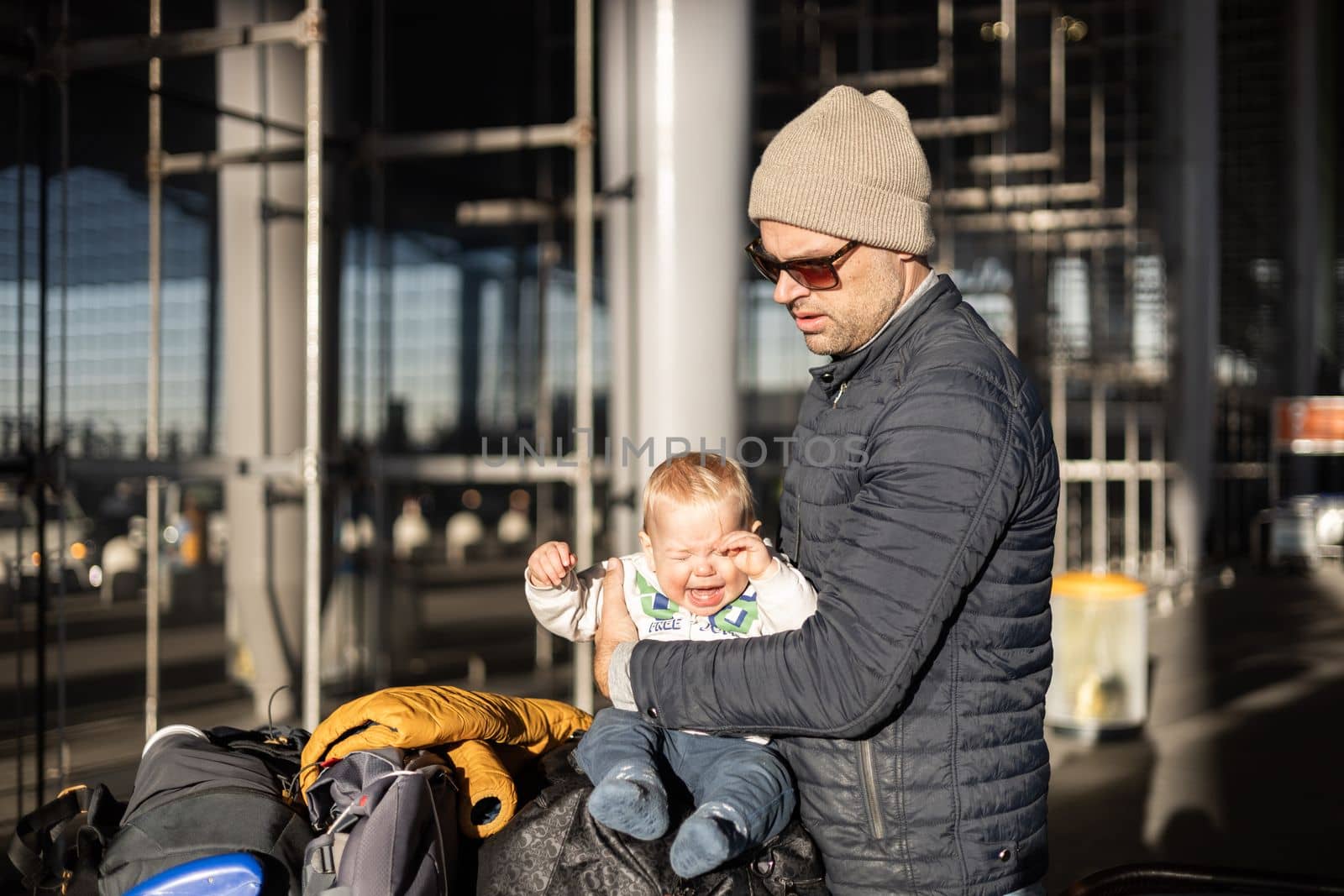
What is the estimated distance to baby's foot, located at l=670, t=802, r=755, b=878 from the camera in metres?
1.68

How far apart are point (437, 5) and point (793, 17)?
7.60 metres

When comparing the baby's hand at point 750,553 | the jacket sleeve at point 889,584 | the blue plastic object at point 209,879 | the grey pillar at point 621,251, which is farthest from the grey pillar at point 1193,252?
the blue plastic object at point 209,879

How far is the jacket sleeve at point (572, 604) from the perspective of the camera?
2.02 meters

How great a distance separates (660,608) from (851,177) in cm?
79

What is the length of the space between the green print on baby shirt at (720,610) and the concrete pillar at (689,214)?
2.89 meters

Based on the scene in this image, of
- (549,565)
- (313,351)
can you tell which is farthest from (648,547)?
(313,351)

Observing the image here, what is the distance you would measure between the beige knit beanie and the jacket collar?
0.23ft

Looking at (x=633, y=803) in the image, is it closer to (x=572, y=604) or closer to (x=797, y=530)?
(x=572, y=604)

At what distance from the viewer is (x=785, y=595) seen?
6.12 ft

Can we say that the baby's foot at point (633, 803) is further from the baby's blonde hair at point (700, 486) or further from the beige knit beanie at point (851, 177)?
the beige knit beanie at point (851, 177)

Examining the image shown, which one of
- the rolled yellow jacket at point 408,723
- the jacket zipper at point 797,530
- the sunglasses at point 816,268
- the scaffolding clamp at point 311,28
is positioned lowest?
the rolled yellow jacket at point 408,723

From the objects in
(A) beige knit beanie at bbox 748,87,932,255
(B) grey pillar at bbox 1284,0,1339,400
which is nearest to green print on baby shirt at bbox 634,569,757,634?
(A) beige knit beanie at bbox 748,87,932,255

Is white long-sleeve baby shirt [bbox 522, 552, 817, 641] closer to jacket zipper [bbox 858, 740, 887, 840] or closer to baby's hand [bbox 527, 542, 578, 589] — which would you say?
baby's hand [bbox 527, 542, 578, 589]

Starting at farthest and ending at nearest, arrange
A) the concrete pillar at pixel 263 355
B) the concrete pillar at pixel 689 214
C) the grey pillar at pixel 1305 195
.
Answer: the grey pillar at pixel 1305 195
the concrete pillar at pixel 263 355
the concrete pillar at pixel 689 214
